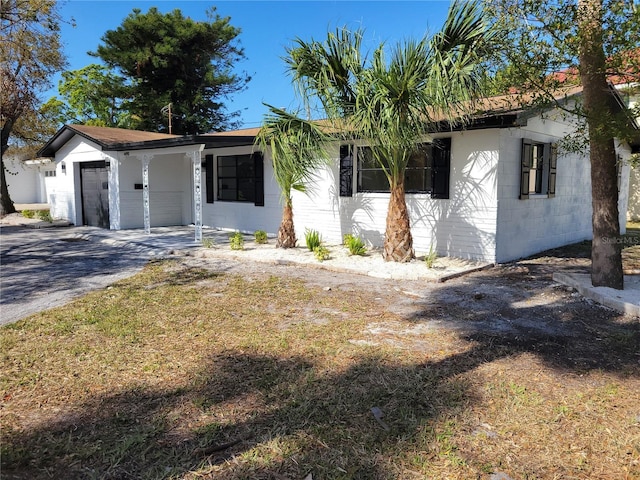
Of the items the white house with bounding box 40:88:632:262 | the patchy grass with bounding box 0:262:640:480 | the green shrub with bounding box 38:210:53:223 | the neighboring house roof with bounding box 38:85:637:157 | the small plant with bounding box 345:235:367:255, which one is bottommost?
A: the patchy grass with bounding box 0:262:640:480

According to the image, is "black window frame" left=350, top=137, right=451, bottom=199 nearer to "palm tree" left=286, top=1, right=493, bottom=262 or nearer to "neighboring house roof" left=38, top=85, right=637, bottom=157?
"neighboring house roof" left=38, top=85, right=637, bottom=157

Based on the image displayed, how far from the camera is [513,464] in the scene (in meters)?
2.51

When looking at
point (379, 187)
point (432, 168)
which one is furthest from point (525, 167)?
point (379, 187)

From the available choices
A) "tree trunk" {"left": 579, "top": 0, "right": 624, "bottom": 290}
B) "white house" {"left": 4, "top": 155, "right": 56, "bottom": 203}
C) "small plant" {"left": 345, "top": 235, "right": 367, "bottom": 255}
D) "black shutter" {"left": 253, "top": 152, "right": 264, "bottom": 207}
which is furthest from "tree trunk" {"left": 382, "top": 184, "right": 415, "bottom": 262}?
"white house" {"left": 4, "top": 155, "right": 56, "bottom": 203}

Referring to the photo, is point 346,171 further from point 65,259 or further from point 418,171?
point 65,259

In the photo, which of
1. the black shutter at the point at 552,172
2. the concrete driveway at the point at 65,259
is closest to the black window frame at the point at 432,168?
the black shutter at the point at 552,172

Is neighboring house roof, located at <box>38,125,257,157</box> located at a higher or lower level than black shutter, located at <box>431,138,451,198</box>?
higher

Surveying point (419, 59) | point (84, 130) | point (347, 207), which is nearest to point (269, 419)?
point (419, 59)

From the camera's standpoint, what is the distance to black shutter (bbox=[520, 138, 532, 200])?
8.57 meters

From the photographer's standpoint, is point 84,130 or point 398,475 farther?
point 84,130

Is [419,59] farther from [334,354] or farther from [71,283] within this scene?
[71,283]

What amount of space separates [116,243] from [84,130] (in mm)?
5527

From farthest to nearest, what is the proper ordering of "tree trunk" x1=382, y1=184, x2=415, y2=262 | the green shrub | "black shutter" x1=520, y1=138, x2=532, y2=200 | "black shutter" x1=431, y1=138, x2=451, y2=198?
the green shrub < "black shutter" x1=431, y1=138, x2=451, y2=198 < "black shutter" x1=520, y1=138, x2=532, y2=200 < "tree trunk" x1=382, y1=184, x2=415, y2=262

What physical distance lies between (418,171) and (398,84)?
2.87 metres
